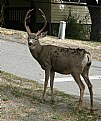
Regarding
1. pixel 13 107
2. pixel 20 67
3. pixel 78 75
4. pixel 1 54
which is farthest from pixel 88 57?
pixel 1 54

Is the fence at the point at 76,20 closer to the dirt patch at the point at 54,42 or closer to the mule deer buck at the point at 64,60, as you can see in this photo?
the dirt patch at the point at 54,42

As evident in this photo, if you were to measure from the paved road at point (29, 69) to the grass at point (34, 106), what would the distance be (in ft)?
3.27

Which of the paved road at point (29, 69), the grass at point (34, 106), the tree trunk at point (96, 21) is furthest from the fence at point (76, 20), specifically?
the grass at point (34, 106)

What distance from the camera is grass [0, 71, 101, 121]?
6.80 metres

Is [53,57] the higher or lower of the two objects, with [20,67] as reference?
higher

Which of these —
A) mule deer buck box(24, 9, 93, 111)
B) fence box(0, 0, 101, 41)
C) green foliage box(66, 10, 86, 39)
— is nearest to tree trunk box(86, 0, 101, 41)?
fence box(0, 0, 101, 41)

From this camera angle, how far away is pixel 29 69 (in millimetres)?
12695

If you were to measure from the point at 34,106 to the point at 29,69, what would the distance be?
17.1 feet

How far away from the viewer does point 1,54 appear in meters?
14.6

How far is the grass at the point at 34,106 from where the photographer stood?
6.80m

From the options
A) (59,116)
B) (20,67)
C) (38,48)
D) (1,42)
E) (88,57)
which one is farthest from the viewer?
(1,42)

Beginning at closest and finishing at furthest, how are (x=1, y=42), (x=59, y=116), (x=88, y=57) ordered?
1. (x=59, y=116)
2. (x=88, y=57)
3. (x=1, y=42)

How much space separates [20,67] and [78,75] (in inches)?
215

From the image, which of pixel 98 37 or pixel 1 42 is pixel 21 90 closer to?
pixel 1 42
